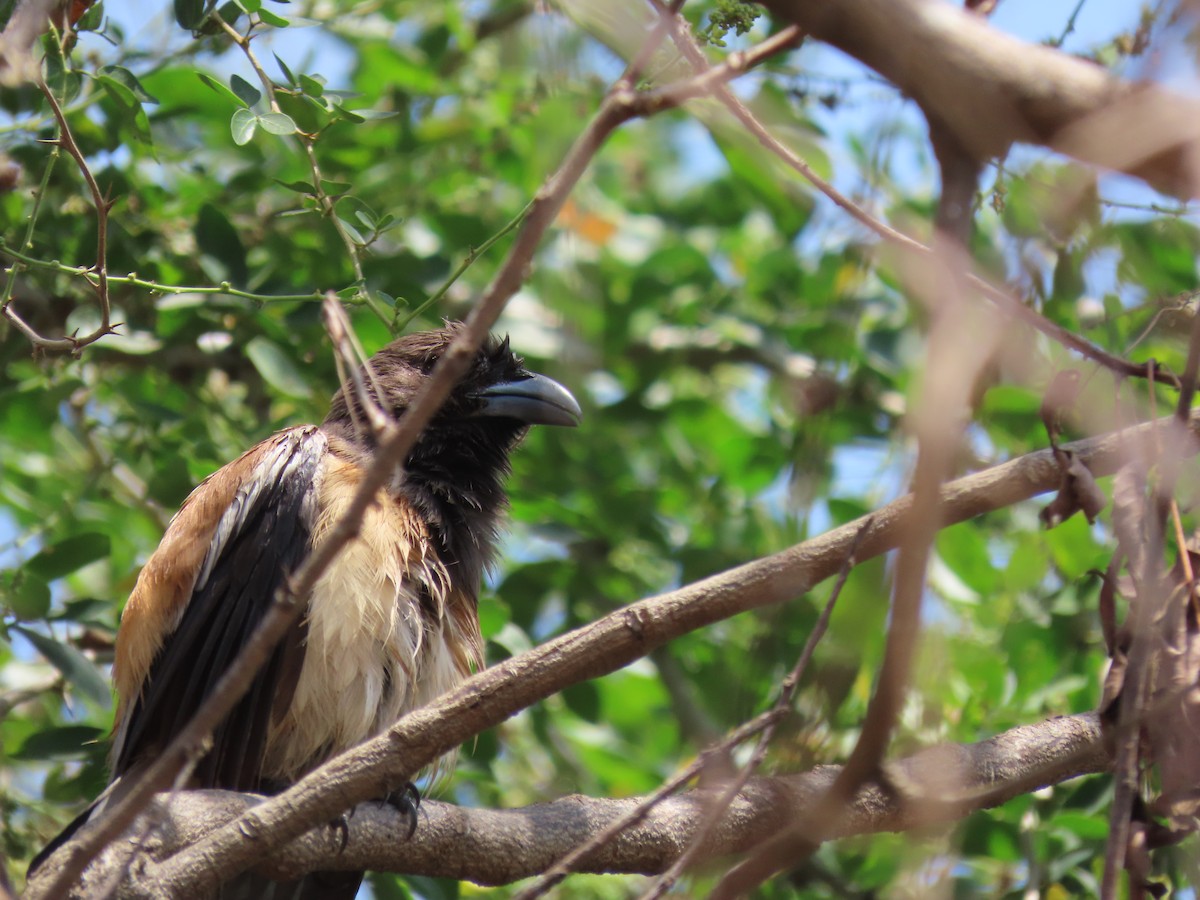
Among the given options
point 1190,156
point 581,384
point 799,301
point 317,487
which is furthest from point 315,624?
point 799,301

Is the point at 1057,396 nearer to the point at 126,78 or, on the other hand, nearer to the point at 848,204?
the point at 848,204

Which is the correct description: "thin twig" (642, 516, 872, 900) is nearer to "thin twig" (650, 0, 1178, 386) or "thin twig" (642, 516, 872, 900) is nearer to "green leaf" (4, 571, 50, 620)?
"thin twig" (650, 0, 1178, 386)

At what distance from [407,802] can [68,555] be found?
1.76m

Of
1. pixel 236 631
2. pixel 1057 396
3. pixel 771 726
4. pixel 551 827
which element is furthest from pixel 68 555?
pixel 1057 396

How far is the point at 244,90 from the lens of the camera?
13.1ft

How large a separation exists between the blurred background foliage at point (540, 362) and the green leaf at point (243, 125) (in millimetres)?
14

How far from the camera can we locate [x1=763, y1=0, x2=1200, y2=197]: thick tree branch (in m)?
1.64

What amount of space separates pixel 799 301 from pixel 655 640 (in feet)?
13.6

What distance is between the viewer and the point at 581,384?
5.81 meters

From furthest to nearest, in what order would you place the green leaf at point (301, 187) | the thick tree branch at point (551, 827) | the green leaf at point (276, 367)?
1. the green leaf at point (276, 367)
2. the green leaf at point (301, 187)
3. the thick tree branch at point (551, 827)

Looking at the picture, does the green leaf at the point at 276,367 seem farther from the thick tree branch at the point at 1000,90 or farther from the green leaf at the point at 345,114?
the thick tree branch at the point at 1000,90

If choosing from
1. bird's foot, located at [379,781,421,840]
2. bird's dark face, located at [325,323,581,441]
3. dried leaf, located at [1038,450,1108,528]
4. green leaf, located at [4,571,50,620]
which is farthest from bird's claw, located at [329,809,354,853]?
dried leaf, located at [1038,450,1108,528]

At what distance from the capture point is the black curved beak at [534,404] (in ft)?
16.2

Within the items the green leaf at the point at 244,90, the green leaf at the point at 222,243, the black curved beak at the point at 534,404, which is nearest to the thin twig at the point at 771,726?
the black curved beak at the point at 534,404
